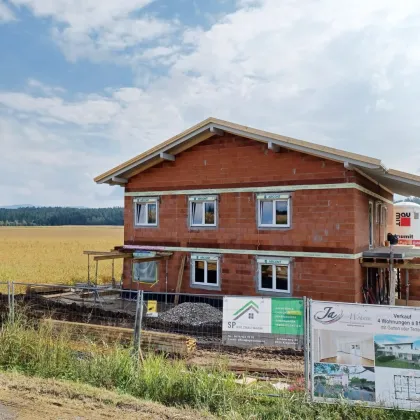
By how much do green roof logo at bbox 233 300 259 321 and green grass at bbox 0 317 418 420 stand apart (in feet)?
3.14

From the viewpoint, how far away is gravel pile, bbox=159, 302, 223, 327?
14758mm

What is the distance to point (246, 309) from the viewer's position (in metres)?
7.72

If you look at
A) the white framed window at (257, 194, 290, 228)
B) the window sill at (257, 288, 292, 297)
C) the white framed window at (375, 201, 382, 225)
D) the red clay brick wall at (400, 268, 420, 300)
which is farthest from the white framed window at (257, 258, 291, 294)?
the red clay brick wall at (400, 268, 420, 300)

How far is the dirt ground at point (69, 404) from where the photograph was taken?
6.24 m

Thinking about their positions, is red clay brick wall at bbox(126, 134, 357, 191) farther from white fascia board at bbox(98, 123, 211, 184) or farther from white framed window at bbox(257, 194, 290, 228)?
white fascia board at bbox(98, 123, 211, 184)

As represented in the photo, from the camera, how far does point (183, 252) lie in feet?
61.7

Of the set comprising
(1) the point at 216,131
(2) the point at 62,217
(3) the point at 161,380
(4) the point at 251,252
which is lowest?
(3) the point at 161,380

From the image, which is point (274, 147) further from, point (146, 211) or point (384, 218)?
point (384, 218)

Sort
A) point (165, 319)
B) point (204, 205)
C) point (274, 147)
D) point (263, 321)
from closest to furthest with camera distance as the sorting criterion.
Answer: point (263, 321) < point (165, 319) < point (274, 147) < point (204, 205)

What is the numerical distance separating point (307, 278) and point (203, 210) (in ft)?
17.3

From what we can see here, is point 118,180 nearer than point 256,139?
No

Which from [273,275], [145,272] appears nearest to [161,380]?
[273,275]

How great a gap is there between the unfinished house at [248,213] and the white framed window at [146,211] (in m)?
0.05

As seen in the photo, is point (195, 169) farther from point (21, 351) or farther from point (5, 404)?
point (5, 404)
